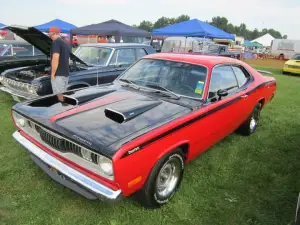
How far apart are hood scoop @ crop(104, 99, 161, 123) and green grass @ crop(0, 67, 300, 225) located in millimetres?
1006

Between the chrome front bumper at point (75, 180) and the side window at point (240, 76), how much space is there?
305 cm

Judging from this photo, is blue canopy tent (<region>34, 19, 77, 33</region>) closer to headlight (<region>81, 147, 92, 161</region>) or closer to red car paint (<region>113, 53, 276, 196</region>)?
red car paint (<region>113, 53, 276, 196</region>)

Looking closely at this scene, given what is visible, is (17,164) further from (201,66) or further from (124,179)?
(201,66)

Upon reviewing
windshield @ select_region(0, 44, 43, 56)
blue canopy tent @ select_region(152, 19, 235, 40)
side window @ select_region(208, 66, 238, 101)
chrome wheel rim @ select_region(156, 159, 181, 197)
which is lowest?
chrome wheel rim @ select_region(156, 159, 181, 197)

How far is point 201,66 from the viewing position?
369cm

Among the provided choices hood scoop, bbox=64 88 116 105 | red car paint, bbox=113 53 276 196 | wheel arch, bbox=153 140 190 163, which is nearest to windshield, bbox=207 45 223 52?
red car paint, bbox=113 53 276 196

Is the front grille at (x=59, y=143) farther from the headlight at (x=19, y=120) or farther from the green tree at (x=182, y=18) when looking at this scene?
the green tree at (x=182, y=18)

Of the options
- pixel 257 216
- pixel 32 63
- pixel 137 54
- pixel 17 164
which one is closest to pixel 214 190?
pixel 257 216

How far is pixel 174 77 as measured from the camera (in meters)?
3.70

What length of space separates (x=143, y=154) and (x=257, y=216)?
156cm

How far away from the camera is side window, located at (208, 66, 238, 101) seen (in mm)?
3620

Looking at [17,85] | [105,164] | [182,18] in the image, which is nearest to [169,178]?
[105,164]

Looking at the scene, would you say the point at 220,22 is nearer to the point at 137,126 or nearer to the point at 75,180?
the point at 137,126

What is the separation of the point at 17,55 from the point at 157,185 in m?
7.13
